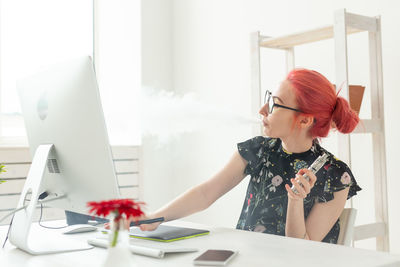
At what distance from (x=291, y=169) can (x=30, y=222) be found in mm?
905

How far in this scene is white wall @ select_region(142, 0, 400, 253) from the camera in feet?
7.66

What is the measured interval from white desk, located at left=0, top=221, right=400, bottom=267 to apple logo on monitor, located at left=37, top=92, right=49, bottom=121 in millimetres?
352

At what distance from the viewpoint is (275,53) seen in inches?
115

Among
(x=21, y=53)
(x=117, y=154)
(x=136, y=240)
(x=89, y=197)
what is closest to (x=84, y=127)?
(x=89, y=197)

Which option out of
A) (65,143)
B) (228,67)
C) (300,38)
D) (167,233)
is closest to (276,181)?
(167,233)

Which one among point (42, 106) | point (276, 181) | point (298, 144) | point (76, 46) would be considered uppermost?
point (76, 46)

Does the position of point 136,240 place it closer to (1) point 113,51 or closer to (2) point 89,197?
(2) point 89,197

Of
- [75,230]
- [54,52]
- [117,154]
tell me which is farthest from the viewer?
[54,52]

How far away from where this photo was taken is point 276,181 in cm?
179

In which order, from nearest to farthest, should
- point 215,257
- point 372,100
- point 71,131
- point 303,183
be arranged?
point 215,257, point 71,131, point 303,183, point 372,100

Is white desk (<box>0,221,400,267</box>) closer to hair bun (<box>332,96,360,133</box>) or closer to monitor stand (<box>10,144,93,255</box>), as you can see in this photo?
monitor stand (<box>10,144,93,255</box>)

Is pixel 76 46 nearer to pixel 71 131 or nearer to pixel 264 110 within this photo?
pixel 264 110

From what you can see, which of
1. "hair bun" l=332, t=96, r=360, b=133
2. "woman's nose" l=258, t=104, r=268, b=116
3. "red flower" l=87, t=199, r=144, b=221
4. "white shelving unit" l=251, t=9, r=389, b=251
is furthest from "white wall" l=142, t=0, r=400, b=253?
"red flower" l=87, t=199, r=144, b=221

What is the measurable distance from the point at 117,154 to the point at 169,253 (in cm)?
219
